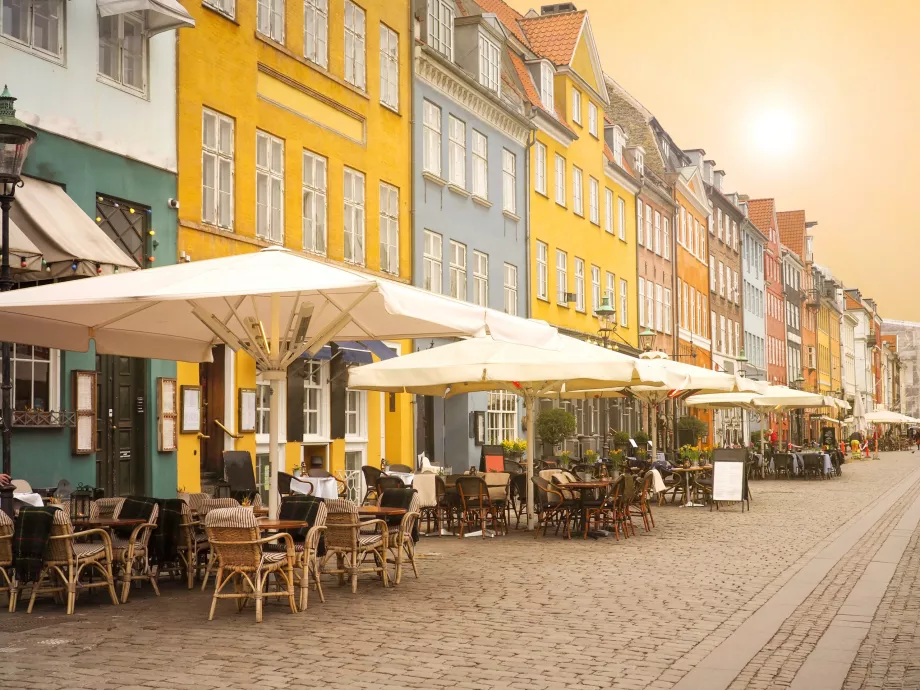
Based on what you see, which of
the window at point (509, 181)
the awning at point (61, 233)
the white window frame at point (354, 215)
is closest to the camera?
the awning at point (61, 233)

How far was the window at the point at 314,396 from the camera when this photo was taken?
20859 millimetres

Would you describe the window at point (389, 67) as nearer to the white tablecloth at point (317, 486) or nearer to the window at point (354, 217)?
the window at point (354, 217)

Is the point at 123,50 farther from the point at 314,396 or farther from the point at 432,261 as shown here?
the point at 432,261

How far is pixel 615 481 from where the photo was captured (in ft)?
54.5

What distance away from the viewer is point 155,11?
15.5 meters

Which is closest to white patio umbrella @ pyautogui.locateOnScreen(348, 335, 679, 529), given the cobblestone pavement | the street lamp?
the cobblestone pavement

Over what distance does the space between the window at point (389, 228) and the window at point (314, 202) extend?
2.42 metres

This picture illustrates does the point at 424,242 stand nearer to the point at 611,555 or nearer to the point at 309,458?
the point at 309,458

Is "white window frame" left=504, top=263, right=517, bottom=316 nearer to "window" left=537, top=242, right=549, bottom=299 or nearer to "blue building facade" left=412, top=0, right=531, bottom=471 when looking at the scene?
"blue building facade" left=412, top=0, right=531, bottom=471

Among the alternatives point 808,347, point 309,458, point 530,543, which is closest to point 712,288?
point 808,347

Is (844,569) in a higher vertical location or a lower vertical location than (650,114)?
lower

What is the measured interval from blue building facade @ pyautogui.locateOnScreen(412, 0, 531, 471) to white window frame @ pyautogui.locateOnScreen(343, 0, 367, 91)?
2.24 meters

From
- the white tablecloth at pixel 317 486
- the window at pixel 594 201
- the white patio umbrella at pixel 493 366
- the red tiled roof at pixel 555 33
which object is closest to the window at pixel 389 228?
the white patio umbrella at pixel 493 366

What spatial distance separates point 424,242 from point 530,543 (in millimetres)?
10674
